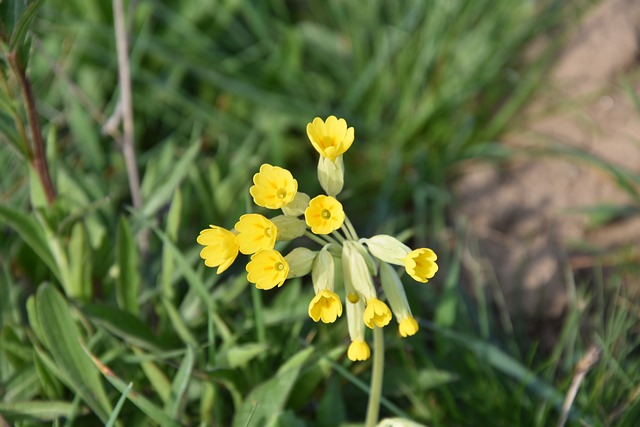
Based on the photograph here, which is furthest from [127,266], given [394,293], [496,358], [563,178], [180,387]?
[563,178]

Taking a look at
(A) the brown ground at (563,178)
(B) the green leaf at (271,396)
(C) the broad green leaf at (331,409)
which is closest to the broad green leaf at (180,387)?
(B) the green leaf at (271,396)

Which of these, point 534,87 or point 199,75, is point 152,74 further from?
point 534,87

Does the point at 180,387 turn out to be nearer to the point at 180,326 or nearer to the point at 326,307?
the point at 180,326

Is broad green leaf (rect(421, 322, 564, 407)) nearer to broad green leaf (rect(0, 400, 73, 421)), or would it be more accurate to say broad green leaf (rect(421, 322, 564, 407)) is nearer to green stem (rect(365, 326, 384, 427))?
green stem (rect(365, 326, 384, 427))

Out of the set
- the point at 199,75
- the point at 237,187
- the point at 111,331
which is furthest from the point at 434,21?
the point at 111,331

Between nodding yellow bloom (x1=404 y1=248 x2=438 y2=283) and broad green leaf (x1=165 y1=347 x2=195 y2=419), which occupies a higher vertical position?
nodding yellow bloom (x1=404 y1=248 x2=438 y2=283)

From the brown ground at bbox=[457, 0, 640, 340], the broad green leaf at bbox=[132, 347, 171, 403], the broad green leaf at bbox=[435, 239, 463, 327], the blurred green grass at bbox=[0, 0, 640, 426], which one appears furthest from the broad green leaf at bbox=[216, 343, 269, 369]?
the brown ground at bbox=[457, 0, 640, 340]

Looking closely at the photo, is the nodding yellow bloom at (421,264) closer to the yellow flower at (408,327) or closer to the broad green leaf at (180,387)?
the yellow flower at (408,327)
